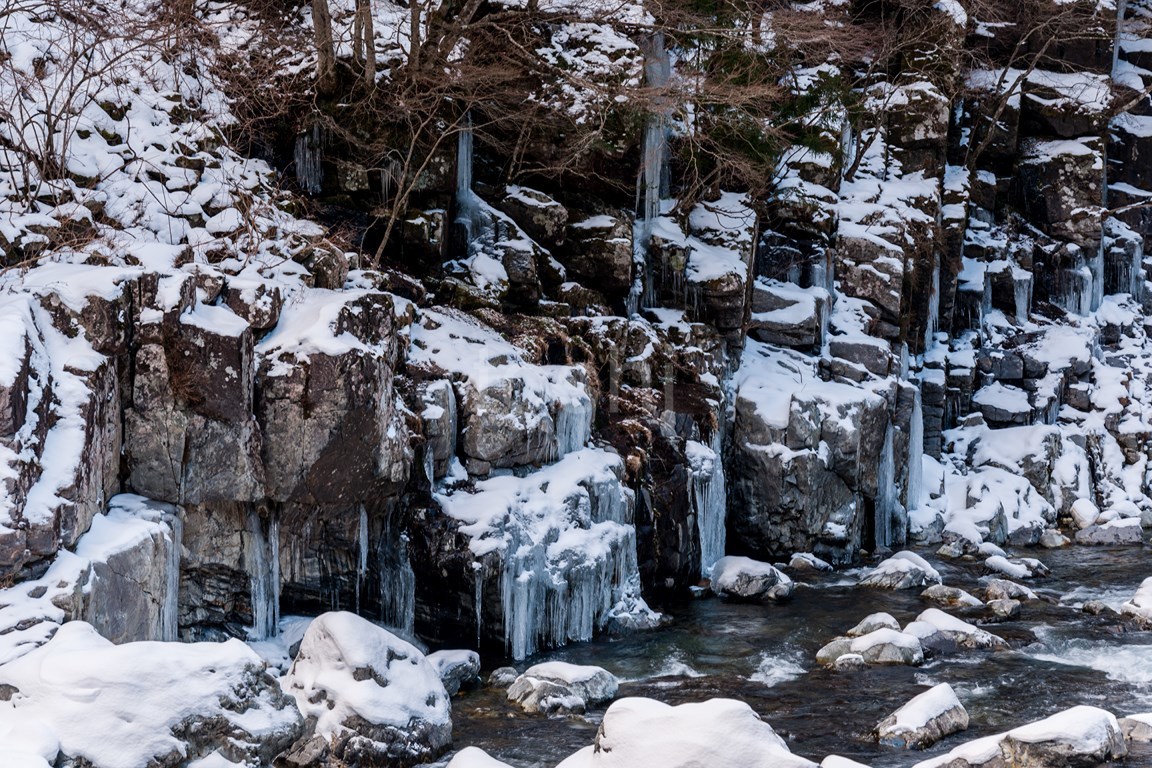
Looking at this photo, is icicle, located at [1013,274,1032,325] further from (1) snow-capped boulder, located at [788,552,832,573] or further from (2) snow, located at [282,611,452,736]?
(2) snow, located at [282,611,452,736]

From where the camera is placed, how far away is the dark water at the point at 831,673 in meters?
10.8

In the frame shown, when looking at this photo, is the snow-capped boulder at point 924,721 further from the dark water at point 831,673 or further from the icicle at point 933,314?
A: the icicle at point 933,314

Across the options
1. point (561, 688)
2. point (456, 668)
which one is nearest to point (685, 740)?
point (561, 688)

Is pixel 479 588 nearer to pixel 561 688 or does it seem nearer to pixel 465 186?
pixel 561 688

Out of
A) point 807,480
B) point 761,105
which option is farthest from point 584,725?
point 761,105

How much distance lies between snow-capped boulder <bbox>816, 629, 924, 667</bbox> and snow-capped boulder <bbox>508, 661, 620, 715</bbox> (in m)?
2.96

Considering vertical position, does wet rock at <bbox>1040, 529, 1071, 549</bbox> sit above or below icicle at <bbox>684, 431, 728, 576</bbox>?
below

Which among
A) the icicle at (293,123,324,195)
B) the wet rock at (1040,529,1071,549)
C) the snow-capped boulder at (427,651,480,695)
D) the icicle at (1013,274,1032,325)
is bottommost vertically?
the wet rock at (1040,529,1071,549)

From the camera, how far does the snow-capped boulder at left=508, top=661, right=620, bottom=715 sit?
11.4m

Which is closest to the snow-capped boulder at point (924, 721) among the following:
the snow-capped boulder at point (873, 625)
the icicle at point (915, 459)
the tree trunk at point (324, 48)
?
the snow-capped boulder at point (873, 625)

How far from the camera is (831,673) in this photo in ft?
42.7

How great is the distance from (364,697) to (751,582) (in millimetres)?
7840

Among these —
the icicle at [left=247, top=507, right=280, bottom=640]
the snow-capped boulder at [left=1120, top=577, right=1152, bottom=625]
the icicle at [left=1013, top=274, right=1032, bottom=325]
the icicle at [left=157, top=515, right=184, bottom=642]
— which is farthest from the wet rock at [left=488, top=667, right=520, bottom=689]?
the icicle at [left=1013, top=274, right=1032, bottom=325]

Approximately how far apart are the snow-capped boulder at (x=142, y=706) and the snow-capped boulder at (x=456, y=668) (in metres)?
4.40
